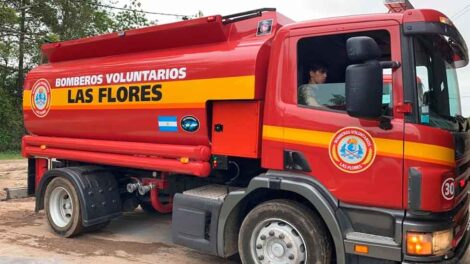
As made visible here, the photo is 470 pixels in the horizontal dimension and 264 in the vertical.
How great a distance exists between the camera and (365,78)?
3.71m

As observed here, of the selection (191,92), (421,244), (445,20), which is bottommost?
(421,244)

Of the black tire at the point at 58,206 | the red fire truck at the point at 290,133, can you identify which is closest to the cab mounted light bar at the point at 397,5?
the red fire truck at the point at 290,133

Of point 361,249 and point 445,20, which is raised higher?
point 445,20

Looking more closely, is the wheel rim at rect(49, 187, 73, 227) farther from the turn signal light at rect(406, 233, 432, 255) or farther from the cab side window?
the turn signal light at rect(406, 233, 432, 255)

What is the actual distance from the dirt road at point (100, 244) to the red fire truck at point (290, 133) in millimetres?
384

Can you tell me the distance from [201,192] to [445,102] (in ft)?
8.59

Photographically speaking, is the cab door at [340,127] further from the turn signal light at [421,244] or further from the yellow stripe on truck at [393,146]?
the turn signal light at [421,244]

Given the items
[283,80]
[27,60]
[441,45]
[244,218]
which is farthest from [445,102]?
[27,60]

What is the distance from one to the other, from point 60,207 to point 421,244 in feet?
16.9

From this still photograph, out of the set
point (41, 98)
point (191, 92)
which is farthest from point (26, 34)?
point (191, 92)

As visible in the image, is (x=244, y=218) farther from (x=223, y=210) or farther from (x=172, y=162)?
(x=172, y=162)

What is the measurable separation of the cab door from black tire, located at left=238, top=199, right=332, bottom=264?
0.36 metres

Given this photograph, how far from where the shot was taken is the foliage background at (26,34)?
25391mm

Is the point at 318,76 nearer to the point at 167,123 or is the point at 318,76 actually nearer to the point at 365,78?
the point at 365,78
